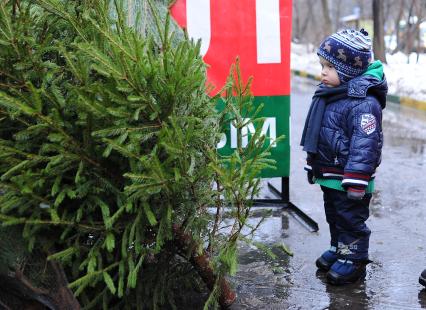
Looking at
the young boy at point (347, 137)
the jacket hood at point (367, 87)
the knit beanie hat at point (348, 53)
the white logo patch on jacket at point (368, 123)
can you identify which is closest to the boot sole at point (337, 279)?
the young boy at point (347, 137)

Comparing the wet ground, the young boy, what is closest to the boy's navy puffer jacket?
A: the young boy

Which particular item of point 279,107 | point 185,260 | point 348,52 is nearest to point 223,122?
point 185,260

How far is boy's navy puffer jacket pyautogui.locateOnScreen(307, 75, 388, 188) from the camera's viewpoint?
11.5ft

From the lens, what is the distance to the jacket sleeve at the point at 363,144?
3.50 metres

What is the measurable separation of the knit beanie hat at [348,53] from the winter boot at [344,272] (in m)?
1.15

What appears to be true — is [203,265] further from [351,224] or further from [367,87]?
[367,87]

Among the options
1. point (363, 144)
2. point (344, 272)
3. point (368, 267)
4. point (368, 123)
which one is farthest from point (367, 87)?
point (368, 267)

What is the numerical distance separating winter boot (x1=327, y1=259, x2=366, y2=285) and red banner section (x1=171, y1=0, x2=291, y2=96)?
→ 1683 mm

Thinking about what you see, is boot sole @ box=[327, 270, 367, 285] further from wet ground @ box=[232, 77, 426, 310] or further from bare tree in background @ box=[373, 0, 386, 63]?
bare tree in background @ box=[373, 0, 386, 63]

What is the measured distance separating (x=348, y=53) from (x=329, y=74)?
18cm

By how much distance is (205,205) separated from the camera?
2.91 m

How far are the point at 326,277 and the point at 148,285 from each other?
1.40 m

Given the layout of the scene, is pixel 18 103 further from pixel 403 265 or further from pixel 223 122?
pixel 403 265

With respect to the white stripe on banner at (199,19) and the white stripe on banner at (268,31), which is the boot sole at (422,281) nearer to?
the white stripe on banner at (268,31)
